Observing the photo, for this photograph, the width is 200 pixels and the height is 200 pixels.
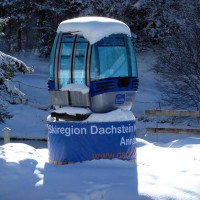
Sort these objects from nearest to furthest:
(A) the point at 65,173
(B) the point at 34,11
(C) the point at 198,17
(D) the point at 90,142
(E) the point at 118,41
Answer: (A) the point at 65,173 → (D) the point at 90,142 → (E) the point at 118,41 → (C) the point at 198,17 → (B) the point at 34,11

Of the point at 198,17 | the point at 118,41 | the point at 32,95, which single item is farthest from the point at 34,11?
the point at 118,41

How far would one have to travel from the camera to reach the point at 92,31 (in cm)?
904

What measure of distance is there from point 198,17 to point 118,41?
17.5 metres

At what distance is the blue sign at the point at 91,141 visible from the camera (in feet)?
29.1

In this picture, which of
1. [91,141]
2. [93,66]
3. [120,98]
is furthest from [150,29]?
[91,141]

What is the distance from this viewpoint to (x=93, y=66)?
9.02m

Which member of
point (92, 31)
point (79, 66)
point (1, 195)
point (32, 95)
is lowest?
point (32, 95)

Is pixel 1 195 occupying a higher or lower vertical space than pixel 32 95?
higher

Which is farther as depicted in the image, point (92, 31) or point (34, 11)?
point (34, 11)

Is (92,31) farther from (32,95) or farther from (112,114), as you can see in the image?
(32,95)

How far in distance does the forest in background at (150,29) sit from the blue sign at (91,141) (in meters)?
15.2

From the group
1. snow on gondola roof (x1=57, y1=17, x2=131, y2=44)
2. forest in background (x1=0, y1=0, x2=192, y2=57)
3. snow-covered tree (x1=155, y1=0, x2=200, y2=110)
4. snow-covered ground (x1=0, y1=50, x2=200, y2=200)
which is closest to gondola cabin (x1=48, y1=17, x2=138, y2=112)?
snow on gondola roof (x1=57, y1=17, x2=131, y2=44)

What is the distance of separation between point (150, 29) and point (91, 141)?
26.8 meters

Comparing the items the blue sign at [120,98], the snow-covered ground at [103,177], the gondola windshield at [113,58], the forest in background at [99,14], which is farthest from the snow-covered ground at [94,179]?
the forest in background at [99,14]
